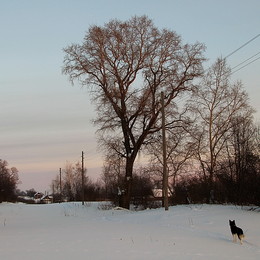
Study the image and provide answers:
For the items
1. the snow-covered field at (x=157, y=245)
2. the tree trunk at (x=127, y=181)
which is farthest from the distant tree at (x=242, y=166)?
the tree trunk at (x=127, y=181)

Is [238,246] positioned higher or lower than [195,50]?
lower

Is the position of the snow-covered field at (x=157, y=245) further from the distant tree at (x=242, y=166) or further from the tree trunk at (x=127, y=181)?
the tree trunk at (x=127, y=181)

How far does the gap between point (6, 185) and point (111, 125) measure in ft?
177

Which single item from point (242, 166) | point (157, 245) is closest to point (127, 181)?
point (242, 166)

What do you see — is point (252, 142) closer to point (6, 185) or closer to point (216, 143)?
point (216, 143)

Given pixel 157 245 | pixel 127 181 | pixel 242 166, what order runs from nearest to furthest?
pixel 157 245 → pixel 242 166 → pixel 127 181

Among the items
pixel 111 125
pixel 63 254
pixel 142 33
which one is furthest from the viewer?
pixel 111 125

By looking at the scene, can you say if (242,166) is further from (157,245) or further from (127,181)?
(157,245)

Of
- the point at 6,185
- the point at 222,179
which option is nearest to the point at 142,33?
the point at 222,179

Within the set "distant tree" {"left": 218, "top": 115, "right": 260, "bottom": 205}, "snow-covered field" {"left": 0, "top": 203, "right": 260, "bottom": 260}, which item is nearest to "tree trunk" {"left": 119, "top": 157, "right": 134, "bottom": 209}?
"distant tree" {"left": 218, "top": 115, "right": 260, "bottom": 205}

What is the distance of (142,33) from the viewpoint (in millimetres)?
32438

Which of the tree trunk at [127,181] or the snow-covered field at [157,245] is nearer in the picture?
the snow-covered field at [157,245]

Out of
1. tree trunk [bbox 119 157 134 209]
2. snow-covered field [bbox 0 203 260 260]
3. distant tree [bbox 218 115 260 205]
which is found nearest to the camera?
snow-covered field [bbox 0 203 260 260]

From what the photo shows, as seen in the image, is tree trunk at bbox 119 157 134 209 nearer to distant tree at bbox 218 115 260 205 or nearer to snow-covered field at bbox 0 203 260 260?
distant tree at bbox 218 115 260 205
